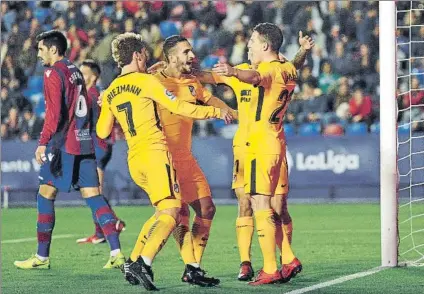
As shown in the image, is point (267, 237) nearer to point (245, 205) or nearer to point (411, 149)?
point (245, 205)

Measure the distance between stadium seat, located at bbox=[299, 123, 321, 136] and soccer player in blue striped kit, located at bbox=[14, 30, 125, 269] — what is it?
32.4ft

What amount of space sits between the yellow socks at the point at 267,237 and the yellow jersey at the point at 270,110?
45 cm

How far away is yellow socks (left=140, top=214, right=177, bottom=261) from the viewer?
7.95m

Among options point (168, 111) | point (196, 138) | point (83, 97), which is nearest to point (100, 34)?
point (196, 138)

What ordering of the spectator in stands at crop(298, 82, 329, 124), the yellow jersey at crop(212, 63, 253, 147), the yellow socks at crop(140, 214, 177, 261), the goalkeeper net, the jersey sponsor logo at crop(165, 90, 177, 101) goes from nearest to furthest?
1. the yellow socks at crop(140, 214, 177, 261)
2. the jersey sponsor logo at crop(165, 90, 177, 101)
3. the yellow jersey at crop(212, 63, 253, 147)
4. the goalkeeper net
5. the spectator in stands at crop(298, 82, 329, 124)

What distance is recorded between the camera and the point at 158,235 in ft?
26.2

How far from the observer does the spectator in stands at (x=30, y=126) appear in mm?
20656

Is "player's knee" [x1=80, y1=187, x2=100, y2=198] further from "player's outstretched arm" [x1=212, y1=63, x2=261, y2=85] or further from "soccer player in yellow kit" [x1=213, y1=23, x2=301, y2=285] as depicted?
"player's outstretched arm" [x1=212, y1=63, x2=261, y2=85]

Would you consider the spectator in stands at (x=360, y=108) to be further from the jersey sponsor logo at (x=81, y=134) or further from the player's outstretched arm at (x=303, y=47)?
the player's outstretched arm at (x=303, y=47)

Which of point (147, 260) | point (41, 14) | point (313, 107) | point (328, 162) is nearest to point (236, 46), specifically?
point (313, 107)

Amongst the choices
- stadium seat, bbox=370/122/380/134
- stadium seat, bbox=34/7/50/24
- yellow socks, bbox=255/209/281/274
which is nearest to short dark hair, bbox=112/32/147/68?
yellow socks, bbox=255/209/281/274

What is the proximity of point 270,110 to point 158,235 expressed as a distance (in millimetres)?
1239

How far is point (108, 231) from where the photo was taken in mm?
9805

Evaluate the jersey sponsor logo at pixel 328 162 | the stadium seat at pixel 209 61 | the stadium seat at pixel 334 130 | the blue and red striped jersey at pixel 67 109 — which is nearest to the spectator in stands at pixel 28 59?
the stadium seat at pixel 209 61
